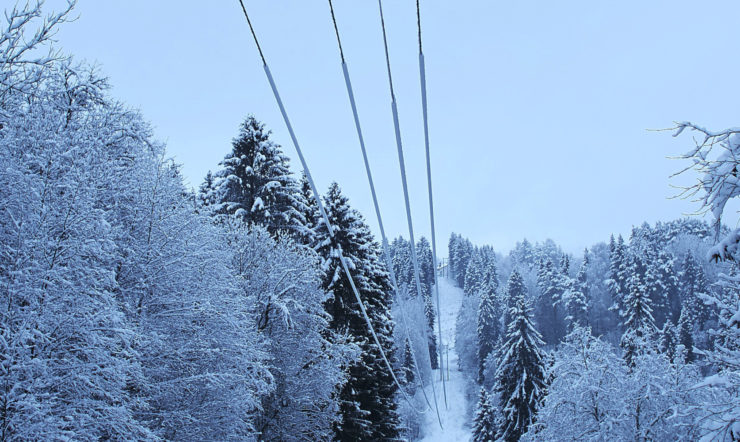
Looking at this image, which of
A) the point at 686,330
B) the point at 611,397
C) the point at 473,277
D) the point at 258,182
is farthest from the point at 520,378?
the point at 473,277

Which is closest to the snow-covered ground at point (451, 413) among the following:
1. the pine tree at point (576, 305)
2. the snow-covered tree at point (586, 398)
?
the snow-covered tree at point (586, 398)

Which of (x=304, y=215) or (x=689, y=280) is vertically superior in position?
(x=304, y=215)

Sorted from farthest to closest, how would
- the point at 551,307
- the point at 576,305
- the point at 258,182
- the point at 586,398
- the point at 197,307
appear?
1. the point at 551,307
2. the point at 576,305
3. the point at 258,182
4. the point at 586,398
5. the point at 197,307

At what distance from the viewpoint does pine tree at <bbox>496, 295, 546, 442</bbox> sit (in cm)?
2684

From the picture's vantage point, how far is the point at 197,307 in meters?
10.4

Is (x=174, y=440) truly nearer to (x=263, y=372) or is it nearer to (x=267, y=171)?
(x=263, y=372)

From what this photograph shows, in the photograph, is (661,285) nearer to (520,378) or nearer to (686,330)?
(686,330)

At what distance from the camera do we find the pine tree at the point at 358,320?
1864 cm

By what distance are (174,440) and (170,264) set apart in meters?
3.80

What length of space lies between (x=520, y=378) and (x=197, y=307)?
2322 cm

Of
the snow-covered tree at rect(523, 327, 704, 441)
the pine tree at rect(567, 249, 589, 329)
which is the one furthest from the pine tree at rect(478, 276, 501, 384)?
the snow-covered tree at rect(523, 327, 704, 441)

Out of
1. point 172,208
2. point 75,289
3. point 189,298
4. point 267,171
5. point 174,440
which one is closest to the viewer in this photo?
point 75,289

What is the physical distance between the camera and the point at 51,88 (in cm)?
956

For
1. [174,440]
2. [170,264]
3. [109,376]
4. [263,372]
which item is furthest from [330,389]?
[109,376]
